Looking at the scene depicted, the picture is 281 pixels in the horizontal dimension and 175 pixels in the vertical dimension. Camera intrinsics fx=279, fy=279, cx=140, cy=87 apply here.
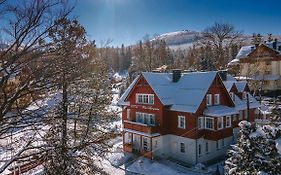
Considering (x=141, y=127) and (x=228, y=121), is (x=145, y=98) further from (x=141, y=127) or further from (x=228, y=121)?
(x=228, y=121)

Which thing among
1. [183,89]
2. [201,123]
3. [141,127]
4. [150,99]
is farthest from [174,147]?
[183,89]

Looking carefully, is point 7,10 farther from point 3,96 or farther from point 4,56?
point 3,96

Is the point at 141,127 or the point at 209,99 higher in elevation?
the point at 209,99

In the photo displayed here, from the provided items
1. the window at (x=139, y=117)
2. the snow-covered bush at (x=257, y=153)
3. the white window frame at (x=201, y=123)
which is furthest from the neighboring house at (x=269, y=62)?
the snow-covered bush at (x=257, y=153)

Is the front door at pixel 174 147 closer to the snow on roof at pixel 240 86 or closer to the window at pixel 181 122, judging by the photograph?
the window at pixel 181 122

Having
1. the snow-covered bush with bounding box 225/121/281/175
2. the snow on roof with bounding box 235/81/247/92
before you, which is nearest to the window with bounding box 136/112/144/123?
the snow on roof with bounding box 235/81/247/92

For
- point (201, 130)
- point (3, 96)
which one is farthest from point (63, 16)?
point (201, 130)

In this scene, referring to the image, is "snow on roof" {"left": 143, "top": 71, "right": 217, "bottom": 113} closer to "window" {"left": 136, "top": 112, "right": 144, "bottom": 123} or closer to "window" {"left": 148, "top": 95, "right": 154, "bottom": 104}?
"window" {"left": 148, "top": 95, "right": 154, "bottom": 104}
